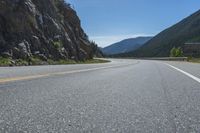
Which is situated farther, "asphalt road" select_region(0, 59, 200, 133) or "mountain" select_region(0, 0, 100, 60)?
"mountain" select_region(0, 0, 100, 60)

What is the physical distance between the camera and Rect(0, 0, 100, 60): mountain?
3394cm

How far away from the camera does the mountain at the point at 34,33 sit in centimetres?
3394

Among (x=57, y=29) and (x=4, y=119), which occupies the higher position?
(x=57, y=29)

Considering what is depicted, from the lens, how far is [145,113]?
467 centimetres

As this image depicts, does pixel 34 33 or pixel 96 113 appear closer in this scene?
pixel 96 113

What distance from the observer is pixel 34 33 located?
3859 cm

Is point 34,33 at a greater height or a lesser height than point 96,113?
greater

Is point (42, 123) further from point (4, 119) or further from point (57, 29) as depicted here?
point (57, 29)

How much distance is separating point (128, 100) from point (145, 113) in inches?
47.6

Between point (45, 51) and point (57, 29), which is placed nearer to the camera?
A: point (45, 51)

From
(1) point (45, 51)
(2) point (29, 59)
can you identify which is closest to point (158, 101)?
(2) point (29, 59)

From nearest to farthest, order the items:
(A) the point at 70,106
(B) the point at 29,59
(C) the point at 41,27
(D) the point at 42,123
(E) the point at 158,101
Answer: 1. (D) the point at 42,123
2. (A) the point at 70,106
3. (E) the point at 158,101
4. (B) the point at 29,59
5. (C) the point at 41,27

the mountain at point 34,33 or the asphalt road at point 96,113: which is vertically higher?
A: the mountain at point 34,33

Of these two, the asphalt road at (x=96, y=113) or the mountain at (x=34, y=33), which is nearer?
the asphalt road at (x=96, y=113)
